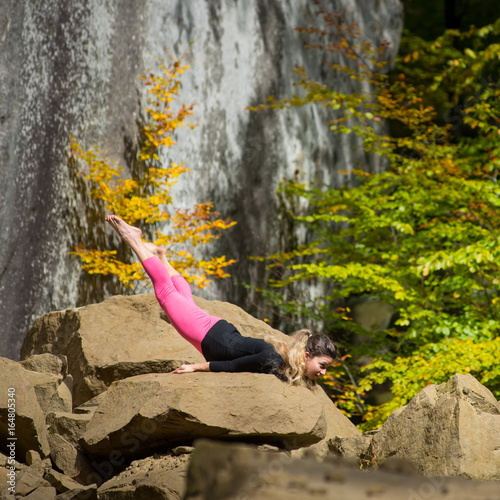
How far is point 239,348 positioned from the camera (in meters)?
4.16

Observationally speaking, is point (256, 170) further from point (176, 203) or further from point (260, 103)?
point (176, 203)

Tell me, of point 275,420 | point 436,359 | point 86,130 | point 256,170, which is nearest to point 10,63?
point 86,130

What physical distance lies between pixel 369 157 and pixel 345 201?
11.1ft

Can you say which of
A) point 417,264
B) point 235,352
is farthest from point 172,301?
point 417,264

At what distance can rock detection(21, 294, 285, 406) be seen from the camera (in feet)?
16.0

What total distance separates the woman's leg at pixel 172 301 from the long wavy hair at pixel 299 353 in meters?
0.62

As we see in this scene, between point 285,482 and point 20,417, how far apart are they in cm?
260

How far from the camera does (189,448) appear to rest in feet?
12.6

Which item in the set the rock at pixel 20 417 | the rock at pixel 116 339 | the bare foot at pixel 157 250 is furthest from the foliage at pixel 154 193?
the rock at pixel 20 417

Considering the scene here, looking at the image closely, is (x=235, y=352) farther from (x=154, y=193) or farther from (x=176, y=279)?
(x=154, y=193)

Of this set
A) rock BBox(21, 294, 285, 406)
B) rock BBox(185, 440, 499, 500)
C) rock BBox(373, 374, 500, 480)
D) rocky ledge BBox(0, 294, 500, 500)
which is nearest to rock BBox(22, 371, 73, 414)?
rocky ledge BBox(0, 294, 500, 500)

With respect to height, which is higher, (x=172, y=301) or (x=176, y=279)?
(x=176, y=279)

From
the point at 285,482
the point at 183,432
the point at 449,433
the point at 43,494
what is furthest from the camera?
the point at 183,432

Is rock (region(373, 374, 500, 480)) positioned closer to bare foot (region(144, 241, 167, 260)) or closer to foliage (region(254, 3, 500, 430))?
foliage (region(254, 3, 500, 430))
